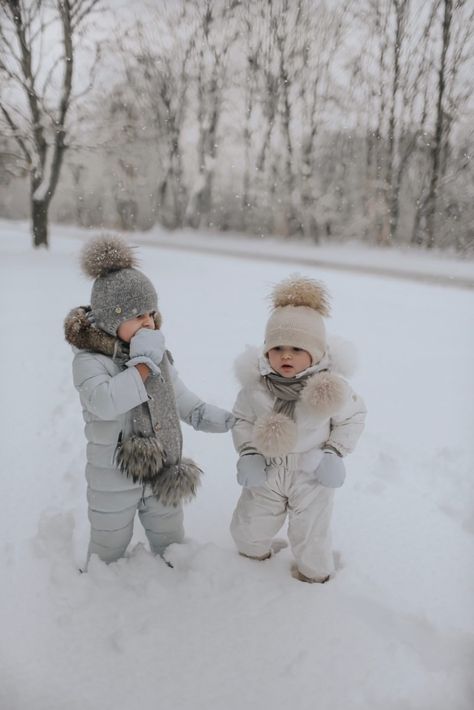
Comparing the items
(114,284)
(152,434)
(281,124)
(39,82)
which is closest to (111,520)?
(152,434)

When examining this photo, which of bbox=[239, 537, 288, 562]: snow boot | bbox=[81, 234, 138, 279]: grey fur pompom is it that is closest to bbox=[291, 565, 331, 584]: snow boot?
bbox=[239, 537, 288, 562]: snow boot

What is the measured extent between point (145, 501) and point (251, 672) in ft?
1.88

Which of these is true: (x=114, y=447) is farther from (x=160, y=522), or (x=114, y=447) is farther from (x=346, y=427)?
(x=346, y=427)

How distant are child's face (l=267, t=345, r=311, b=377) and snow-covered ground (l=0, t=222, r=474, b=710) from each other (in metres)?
0.28

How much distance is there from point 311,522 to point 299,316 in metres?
0.64

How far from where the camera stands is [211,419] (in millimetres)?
1539

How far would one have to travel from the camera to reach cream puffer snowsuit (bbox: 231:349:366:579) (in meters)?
1.38

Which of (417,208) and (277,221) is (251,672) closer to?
(417,208)

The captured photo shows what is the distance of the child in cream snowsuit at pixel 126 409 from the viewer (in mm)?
1306

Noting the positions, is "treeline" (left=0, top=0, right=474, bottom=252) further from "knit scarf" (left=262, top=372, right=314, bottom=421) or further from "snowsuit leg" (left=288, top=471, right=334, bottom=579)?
"snowsuit leg" (left=288, top=471, right=334, bottom=579)

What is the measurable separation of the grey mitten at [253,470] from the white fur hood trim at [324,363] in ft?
0.73

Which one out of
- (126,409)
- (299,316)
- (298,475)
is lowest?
(298,475)

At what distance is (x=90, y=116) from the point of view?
2.77m

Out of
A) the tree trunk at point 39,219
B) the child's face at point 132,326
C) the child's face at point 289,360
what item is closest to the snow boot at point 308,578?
the child's face at point 289,360
